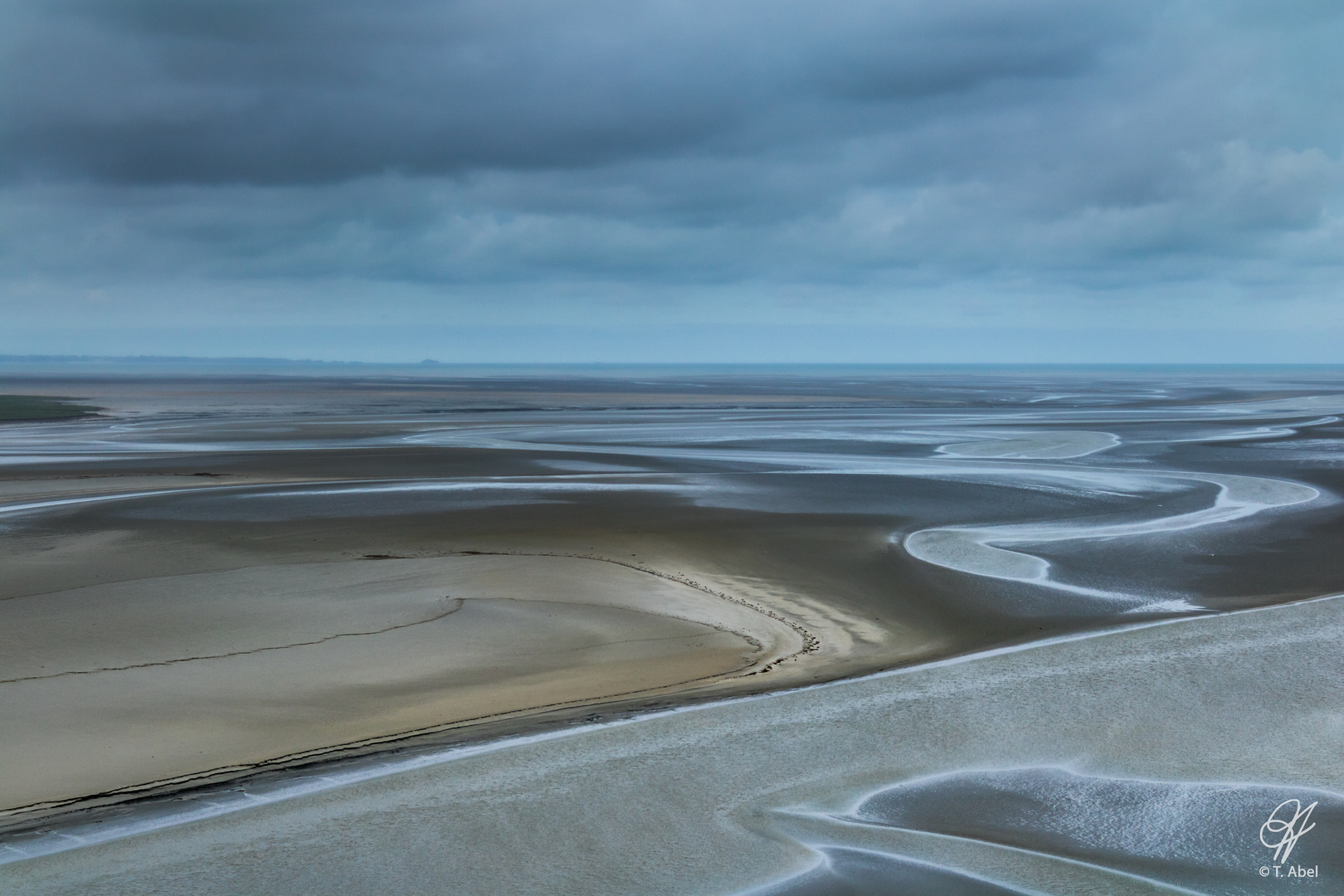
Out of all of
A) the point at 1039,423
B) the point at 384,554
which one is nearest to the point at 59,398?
Result: the point at 1039,423

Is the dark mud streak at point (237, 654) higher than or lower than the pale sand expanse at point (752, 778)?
higher

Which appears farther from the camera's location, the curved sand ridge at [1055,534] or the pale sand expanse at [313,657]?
the curved sand ridge at [1055,534]

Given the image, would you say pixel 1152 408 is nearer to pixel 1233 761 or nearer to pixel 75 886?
pixel 1233 761

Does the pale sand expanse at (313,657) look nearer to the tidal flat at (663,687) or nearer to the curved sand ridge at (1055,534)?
the tidal flat at (663,687)

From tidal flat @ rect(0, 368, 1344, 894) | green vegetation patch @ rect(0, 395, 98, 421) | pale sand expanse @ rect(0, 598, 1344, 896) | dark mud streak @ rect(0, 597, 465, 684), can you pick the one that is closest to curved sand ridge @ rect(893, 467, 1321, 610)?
tidal flat @ rect(0, 368, 1344, 894)

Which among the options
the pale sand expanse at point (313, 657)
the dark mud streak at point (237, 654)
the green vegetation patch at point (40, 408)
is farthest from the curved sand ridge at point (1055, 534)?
the green vegetation patch at point (40, 408)

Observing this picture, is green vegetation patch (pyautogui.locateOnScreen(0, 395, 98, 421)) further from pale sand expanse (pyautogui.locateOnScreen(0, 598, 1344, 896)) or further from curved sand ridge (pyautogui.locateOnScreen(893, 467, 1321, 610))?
pale sand expanse (pyautogui.locateOnScreen(0, 598, 1344, 896))
